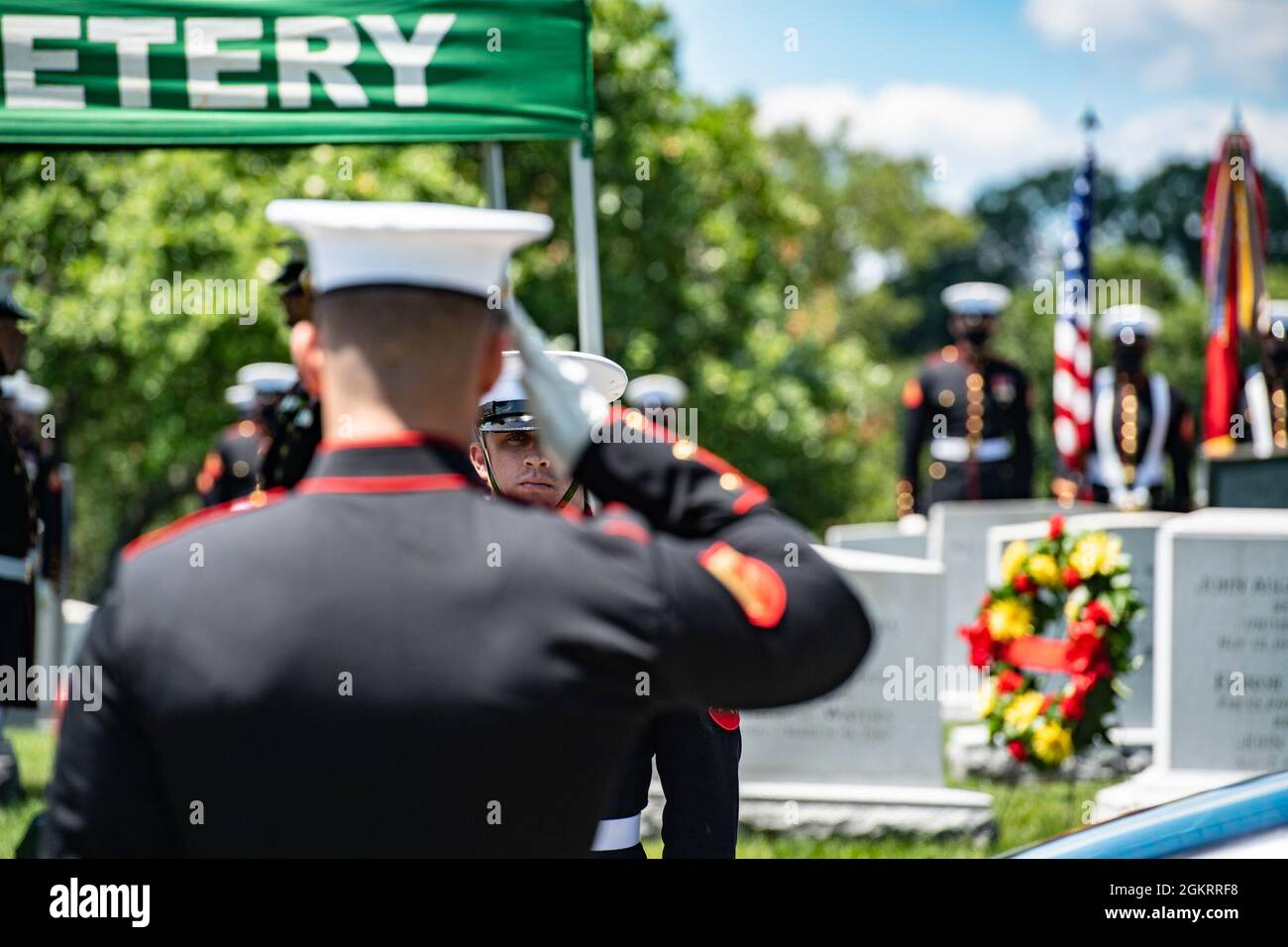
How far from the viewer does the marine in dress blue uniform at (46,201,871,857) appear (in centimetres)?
198

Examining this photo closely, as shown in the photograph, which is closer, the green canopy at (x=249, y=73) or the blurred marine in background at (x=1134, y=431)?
the green canopy at (x=249, y=73)

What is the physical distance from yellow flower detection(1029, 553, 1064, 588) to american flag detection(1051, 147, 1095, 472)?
413 centimetres

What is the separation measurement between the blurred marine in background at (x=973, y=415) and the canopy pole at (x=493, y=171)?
266 inches

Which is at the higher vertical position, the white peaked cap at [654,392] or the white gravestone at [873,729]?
the white peaked cap at [654,392]

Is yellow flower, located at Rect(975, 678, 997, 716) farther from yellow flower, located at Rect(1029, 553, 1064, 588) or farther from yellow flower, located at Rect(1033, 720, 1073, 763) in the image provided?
yellow flower, located at Rect(1029, 553, 1064, 588)

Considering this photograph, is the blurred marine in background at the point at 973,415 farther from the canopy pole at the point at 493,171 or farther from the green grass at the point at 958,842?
the canopy pole at the point at 493,171

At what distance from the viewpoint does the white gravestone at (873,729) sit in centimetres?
804

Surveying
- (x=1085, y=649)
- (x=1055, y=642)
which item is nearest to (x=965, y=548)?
(x=1055, y=642)

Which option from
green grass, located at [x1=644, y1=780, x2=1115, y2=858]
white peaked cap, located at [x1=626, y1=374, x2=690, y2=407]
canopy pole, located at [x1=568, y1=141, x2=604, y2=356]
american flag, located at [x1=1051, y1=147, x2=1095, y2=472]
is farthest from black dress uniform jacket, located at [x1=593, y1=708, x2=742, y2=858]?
white peaked cap, located at [x1=626, y1=374, x2=690, y2=407]

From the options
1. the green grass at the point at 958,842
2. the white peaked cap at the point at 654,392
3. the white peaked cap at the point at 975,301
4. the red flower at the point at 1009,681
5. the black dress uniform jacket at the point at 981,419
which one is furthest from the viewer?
the white peaked cap at the point at 654,392

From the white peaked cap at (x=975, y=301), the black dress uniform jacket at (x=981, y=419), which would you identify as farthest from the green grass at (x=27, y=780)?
the white peaked cap at (x=975, y=301)

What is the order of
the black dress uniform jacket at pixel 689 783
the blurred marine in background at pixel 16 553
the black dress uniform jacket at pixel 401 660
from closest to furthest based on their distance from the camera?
1. the black dress uniform jacket at pixel 401 660
2. the black dress uniform jacket at pixel 689 783
3. the blurred marine in background at pixel 16 553

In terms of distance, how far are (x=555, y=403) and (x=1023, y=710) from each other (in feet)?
20.0

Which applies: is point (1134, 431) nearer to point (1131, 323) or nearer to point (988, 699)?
point (1131, 323)
